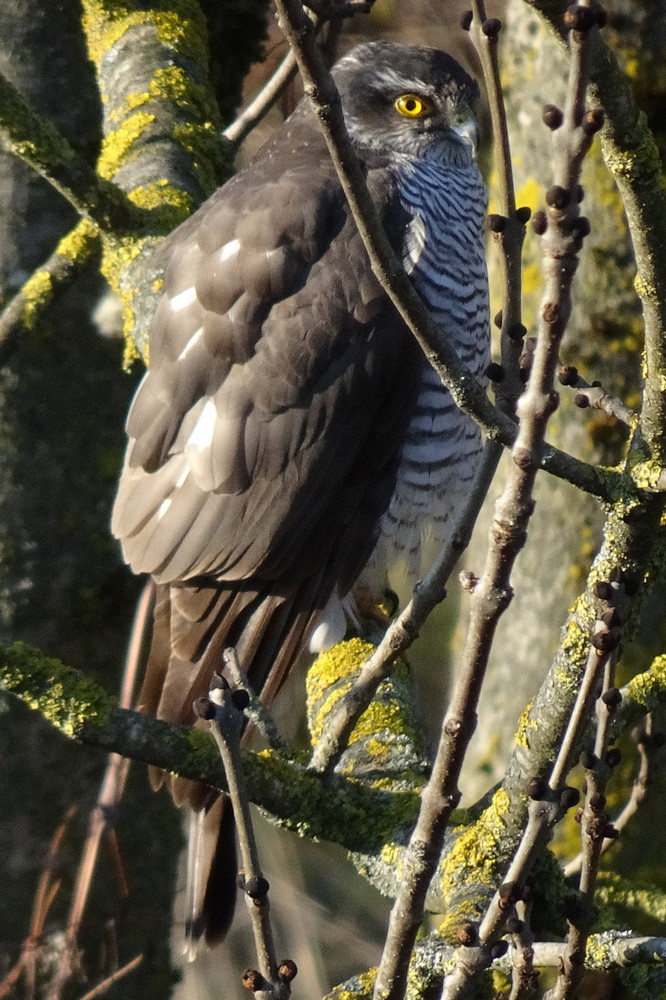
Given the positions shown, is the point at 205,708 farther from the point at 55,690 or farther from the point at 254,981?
the point at 55,690

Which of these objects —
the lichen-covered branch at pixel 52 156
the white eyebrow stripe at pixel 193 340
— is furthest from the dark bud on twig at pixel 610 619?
the lichen-covered branch at pixel 52 156

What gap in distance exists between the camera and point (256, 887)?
1377mm

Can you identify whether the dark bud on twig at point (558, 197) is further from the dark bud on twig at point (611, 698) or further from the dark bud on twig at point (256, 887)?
the dark bud on twig at point (256, 887)

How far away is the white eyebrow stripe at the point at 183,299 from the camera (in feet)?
9.71

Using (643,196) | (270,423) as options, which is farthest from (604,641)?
(270,423)

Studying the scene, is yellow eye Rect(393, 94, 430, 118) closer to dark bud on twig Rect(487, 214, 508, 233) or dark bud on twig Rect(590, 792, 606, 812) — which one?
dark bud on twig Rect(487, 214, 508, 233)

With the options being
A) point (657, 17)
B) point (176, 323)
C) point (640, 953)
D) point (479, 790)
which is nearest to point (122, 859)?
point (479, 790)

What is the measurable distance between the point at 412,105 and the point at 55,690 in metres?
2.12

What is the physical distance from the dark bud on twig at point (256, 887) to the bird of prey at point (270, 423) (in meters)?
1.44

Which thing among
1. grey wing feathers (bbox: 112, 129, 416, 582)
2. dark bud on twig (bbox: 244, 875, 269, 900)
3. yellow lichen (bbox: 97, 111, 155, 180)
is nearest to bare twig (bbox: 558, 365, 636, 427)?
dark bud on twig (bbox: 244, 875, 269, 900)

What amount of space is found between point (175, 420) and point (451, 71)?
1.19 m

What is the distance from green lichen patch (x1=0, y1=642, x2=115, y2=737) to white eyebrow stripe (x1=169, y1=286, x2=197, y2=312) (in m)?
1.25

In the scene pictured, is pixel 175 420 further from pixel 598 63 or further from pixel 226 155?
pixel 598 63

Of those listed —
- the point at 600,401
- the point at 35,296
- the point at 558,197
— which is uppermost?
the point at 35,296
